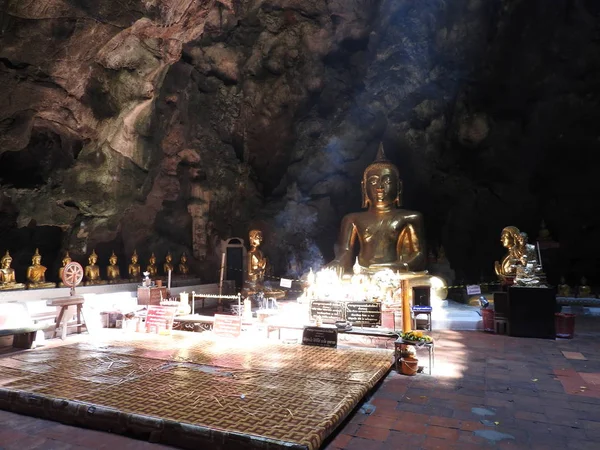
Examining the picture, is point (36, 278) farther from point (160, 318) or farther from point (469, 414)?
point (469, 414)

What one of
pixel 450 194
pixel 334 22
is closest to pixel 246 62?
pixel 334 22

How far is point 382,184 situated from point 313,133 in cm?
346

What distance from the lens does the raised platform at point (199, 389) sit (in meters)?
3.16

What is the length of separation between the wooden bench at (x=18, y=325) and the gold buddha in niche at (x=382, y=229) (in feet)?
21.4

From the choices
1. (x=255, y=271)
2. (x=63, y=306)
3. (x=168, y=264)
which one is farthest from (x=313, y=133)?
(x=63, y=306)

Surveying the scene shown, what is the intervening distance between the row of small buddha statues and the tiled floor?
4561 mm

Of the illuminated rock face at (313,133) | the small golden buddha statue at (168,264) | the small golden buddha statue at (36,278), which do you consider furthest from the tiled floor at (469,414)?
the small golden buddha statue at (168,264)

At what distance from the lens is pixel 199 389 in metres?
4.05

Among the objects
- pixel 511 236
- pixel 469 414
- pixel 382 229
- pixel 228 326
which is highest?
pixel 382 229

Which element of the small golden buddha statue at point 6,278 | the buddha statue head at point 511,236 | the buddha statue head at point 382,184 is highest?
the buddha statue head at point 382,184

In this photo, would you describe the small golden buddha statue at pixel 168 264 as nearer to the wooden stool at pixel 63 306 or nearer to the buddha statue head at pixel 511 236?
the wooden stool at pixel 63 306

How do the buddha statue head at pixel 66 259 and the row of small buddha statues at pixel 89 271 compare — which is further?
the buddha statue head at pixel 66 259

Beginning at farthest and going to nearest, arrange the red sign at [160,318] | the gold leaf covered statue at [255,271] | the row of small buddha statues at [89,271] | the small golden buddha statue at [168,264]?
the small golden buddha statue at [168,264] → the gold leaf covered statue at [255,271] → the row of small buddha statues at [89,271] → the red sign at [160,318]

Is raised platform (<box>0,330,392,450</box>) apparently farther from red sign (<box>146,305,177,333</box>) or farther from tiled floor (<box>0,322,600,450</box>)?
red sign (<box>146,305,177,333</box>)
